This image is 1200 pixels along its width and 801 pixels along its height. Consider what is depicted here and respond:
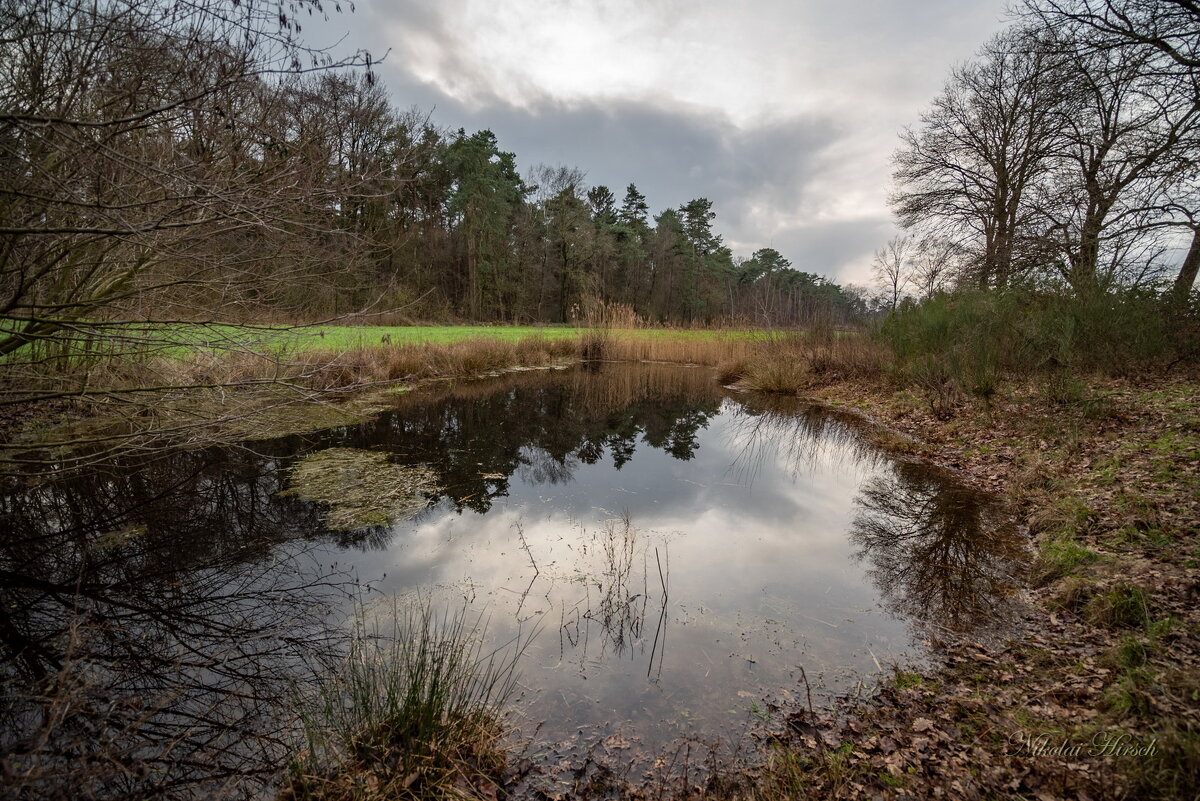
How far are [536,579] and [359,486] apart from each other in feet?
8.61

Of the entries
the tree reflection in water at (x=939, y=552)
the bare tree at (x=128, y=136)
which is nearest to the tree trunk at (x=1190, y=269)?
the tree reflection in water at (x=939, y=552)

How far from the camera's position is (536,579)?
3.49 m

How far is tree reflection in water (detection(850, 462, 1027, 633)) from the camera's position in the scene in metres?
3.21

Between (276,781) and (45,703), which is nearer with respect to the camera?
(276,781)

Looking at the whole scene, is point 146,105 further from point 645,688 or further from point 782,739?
point 782,739

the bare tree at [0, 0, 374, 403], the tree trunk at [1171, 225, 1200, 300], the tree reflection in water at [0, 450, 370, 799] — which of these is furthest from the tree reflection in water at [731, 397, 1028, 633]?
the tree trunk at [1171, 225, 1200, 300]

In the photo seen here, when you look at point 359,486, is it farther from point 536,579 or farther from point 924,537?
point 924,537

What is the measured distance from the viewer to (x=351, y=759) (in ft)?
5.97

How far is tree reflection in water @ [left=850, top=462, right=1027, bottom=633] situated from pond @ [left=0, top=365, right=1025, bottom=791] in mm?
22

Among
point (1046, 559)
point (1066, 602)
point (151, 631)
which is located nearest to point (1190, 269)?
point (1046, 559)

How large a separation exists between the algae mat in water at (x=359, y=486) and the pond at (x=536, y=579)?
10 centimetres

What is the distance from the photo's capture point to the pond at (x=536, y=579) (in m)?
2.27

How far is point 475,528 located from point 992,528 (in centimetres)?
471

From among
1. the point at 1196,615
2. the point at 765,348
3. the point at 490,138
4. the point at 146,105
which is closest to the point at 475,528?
the point at 146,105
